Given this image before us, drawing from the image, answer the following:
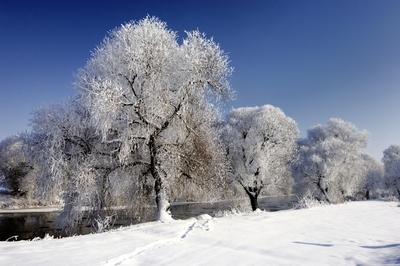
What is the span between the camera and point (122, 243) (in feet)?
31.6

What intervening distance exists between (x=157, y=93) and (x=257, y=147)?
62.0ft

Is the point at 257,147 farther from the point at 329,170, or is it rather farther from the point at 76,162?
the point at 76,162

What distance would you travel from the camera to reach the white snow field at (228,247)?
7.58m

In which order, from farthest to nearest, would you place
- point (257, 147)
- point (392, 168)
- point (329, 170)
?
point (392, 168), point (329, 170), point (257, 147)

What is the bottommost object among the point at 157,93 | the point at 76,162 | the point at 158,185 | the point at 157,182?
the point at 158,185

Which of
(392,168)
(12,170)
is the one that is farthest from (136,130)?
(392,168)

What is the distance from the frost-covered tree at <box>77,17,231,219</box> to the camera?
654 inches

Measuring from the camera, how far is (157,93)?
16.9m

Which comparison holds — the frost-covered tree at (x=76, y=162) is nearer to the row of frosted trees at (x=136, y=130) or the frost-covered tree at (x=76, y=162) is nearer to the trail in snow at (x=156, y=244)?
the row of frosted trees at (x=136, y=130)

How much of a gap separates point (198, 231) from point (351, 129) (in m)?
45.3

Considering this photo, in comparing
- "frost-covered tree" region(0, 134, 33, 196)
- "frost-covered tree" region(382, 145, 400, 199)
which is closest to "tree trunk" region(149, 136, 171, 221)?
"frost-covered tree" region(0, 134, 33, 196)

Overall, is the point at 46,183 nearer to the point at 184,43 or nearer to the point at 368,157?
the point at 184,43

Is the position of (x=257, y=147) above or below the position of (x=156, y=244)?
above

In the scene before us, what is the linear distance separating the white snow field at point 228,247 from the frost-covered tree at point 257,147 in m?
20.9
